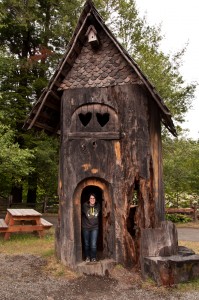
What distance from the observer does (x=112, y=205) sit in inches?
304

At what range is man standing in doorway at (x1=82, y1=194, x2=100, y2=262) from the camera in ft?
25.6

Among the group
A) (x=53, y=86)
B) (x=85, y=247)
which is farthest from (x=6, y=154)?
(x=85, y=247)

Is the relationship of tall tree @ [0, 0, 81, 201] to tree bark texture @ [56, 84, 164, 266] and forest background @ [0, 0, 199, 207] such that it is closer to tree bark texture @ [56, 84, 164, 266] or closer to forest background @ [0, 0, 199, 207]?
forest background @ [0, 0, 199, 207]

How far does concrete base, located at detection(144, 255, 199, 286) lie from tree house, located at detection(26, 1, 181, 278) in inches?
29.7

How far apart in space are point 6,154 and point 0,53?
218 inches

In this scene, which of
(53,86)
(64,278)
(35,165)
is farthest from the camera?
(35,165)

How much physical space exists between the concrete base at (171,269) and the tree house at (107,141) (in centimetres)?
75

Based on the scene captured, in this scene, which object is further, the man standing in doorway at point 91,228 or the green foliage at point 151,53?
the green foliage at point 151,53

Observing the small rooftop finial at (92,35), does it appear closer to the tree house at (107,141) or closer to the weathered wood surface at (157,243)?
the tree house at (107,141)

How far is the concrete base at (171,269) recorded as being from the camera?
6480 mm

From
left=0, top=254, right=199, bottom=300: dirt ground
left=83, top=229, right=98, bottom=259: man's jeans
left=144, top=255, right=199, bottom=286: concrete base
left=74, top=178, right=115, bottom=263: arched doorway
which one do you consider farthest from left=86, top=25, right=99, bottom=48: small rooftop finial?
left=0, top=254, right=199, bottom=300: dirt ground

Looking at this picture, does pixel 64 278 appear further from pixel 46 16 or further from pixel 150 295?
pixel 46 16

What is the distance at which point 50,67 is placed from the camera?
19078mm

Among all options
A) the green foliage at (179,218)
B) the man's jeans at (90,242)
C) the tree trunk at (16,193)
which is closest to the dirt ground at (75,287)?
the man's jeans at (90,242)
